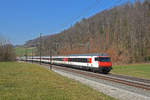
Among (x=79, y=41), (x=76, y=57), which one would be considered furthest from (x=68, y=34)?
(x=76, y=57)

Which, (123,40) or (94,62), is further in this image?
(123,40)

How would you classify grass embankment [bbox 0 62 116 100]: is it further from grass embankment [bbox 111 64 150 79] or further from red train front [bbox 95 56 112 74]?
grass embankment [bbox 111 64 150 79]

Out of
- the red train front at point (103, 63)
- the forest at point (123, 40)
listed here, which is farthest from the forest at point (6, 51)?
the red train front at point (103, 63)

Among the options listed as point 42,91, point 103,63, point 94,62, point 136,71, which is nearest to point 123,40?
point 136,71

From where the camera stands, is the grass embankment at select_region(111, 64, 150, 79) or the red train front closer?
the grass embankment at select_region(111, 64, 150, 79)

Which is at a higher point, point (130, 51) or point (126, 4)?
point (126, 4)

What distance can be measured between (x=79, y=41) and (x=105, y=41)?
3703cm

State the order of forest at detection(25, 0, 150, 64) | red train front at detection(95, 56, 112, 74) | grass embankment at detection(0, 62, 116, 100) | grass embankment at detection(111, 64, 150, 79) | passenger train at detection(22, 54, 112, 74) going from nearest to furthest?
grass embankment at detection(0, 62, 116, 100), grass embankment at detection(111, 64, 150, 79), red train front at detection(95, 56, 112, 74), passenger train at detection(22, 54, 112, 74), forest at detection(25, 0, 150, 64)

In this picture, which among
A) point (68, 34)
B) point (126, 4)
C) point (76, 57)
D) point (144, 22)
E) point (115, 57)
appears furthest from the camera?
point (68, 34)

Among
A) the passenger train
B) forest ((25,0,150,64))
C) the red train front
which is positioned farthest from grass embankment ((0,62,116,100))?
forest ((25,0,150,64))

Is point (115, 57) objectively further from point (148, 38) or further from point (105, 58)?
point (105, 58)

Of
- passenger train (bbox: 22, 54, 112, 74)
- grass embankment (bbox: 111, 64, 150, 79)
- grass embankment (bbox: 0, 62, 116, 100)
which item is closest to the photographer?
grass embankment (bbox: 0, 62, 116, 100)

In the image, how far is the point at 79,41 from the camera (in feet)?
409

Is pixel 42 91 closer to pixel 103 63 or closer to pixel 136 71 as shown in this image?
pixel 103 63
